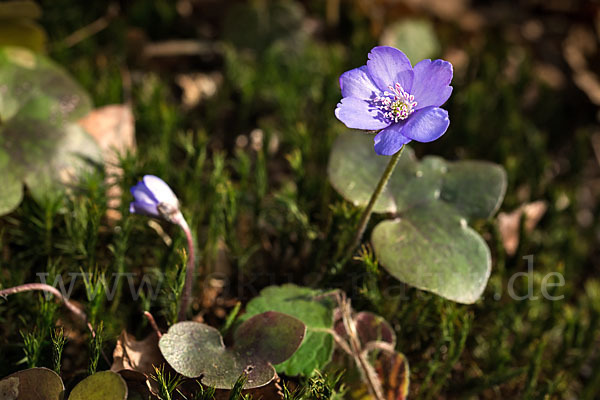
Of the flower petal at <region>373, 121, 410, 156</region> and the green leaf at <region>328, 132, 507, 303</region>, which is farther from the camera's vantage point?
the green leaf at <region>328, 132, 507, 303</region>

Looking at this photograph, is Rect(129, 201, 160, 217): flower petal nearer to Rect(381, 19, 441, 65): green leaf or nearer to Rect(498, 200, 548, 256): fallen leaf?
Rect(498, 200, 548, 256): fallen leaf

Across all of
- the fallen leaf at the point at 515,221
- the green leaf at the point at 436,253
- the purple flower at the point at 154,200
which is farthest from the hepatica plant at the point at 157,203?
the fallen leaf at the point at 515,221

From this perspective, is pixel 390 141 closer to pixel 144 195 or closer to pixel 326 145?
pixel 144 195

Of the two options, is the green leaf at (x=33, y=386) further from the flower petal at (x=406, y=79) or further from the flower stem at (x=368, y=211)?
the flower petal at (x=406, y=79)

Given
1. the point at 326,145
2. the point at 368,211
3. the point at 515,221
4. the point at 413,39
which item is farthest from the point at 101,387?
the point at 413,39

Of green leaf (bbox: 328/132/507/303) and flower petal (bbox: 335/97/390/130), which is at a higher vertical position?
flower petal (bbox: 335/97/390/130)

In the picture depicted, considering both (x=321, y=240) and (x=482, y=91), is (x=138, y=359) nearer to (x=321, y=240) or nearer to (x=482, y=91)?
(x=321, y=240)

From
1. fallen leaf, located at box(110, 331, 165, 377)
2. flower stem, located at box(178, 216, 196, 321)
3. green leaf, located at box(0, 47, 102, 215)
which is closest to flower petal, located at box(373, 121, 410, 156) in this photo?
flower stem, located at box(178, 216, 196, 321)
